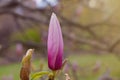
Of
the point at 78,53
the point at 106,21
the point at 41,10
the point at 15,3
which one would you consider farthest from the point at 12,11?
the point at 78,53

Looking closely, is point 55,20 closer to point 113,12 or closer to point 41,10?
point 113,12

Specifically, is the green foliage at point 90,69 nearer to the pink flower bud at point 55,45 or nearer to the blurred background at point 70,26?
the blurred background at point 70,26

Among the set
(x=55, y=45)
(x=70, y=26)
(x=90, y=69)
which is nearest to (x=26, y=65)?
(x=55, y=45)

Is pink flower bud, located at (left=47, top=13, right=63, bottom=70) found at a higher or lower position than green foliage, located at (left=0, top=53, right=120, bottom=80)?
lower

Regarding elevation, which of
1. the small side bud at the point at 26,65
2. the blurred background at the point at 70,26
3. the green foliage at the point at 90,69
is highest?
the green foliage at the point at 90,69

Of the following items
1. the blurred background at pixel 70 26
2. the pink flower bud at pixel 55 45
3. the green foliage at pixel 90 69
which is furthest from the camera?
the green foliage at pixel 90 69

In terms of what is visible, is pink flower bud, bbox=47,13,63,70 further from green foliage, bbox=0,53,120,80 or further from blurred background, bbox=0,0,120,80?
green foliage, bbox=0,53,120,80

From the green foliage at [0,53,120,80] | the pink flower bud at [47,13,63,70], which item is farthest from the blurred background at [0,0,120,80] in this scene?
the green foliage at [0,53,120,80]

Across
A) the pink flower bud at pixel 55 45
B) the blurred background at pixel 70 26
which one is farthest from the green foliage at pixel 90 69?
the pink flower bud at pixel 55 45

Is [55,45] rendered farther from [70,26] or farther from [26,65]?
[70,26]
